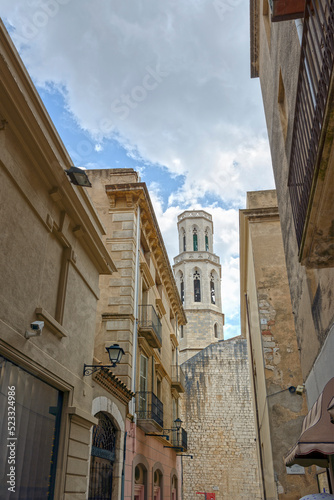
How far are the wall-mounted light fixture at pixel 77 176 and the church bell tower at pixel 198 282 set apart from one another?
3960 cm

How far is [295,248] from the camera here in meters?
7.21

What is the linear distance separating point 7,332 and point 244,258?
43.6ft

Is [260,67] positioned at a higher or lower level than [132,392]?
higher

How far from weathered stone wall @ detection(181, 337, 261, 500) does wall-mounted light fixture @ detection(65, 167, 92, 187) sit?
80.8ft

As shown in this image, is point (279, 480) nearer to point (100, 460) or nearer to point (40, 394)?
point (100, 460)

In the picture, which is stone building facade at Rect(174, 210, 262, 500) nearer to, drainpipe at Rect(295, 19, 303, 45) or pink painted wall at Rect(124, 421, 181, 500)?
pink painted wall at Rect(124, 421, 181, 500)

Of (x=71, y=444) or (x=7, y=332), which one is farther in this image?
(x=71, y=444)

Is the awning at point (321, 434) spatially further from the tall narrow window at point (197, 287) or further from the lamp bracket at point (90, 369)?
the tall narrow window at point (197, 287)

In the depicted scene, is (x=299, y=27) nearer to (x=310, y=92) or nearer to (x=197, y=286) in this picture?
(x=310, y=92)

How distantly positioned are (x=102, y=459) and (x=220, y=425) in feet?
68.1

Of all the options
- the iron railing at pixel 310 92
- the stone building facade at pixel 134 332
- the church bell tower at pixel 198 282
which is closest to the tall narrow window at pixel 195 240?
the church bell tower at pixel 198 282

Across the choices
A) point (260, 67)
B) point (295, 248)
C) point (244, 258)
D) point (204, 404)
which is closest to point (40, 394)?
point (295, 248)

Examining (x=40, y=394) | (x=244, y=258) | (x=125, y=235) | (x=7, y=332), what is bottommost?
(x=40, y=394)

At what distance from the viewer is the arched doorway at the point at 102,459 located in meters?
8.76
